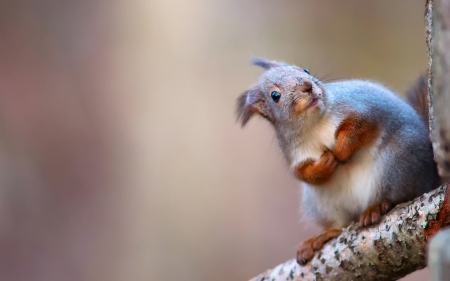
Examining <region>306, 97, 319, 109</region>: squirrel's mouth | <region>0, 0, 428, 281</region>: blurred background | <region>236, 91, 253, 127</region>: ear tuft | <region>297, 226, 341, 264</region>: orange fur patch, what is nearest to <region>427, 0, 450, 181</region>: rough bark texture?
<region>306, 97, 319, 109</region>: squirrel's mouth

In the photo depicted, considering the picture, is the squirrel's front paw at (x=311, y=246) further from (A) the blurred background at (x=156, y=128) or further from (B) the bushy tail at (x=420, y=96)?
(A) the blurred background at (x=156, y=128)

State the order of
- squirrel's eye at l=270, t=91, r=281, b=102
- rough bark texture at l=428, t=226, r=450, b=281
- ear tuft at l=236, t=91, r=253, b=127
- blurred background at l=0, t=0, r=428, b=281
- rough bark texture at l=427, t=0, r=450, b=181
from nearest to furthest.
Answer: rough bark texture at l=428, t=226, r=450, b=281 < rough bark texture at l=427, t=0, r=450, b=181 < squirrel's eye at l=270, t=91, r=281, b=102 < ear tuft at l=236, t=91, r=253, b=127 < blurred background at l=0, t=0, r=428, b=281

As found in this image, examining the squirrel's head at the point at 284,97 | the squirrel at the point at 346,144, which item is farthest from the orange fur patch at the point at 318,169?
the squirrel's head at the point at 284,97

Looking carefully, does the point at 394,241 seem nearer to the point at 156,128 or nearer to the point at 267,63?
the point at 267,63

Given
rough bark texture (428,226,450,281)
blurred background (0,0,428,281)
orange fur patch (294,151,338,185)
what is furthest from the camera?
blurred background (0,0,428,281)

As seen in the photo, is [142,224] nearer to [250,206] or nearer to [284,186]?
[250,206]

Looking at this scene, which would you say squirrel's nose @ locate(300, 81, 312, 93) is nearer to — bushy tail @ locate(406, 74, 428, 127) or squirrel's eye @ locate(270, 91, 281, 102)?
squirrel's eye @ locate(270, 91, 281, 102)
